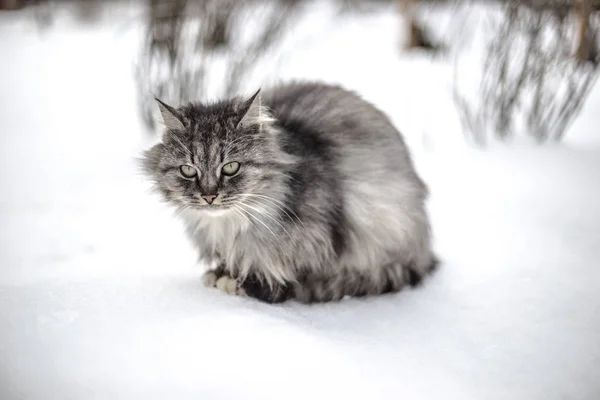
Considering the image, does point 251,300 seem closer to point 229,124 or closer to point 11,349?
point 229,124

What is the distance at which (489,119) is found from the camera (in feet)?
14.1

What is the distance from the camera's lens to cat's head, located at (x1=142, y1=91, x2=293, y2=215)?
192cm

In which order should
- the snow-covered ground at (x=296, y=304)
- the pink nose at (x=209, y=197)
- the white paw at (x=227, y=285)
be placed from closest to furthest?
the snow-covered ground at (x=296, y=304), the pink nose at (x=209, y=197), the white paw at (x=227, y=285)

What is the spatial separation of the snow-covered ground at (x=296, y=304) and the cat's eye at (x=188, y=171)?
47 centimetres

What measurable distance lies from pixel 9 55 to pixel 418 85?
14.3 ft

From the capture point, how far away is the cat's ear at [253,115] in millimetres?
1968

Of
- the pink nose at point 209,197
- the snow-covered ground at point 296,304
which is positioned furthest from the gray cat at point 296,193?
the snow-covered ground at point 296,304

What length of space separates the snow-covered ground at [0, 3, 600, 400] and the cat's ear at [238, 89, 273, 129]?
67 centimetres

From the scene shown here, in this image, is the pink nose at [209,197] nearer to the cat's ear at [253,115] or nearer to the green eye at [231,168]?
the green eye at [231,168]

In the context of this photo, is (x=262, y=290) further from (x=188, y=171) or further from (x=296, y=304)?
(x=188, y=171)

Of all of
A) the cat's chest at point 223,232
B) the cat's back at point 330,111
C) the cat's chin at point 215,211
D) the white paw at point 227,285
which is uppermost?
the cat's back at point 330,111

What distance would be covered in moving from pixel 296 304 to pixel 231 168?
0.63m

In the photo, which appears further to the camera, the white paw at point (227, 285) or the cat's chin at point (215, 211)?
the white paw at point (227, 285)

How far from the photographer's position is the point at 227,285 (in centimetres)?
215
